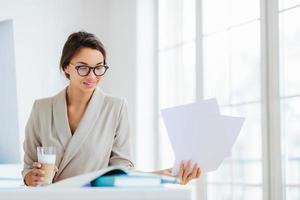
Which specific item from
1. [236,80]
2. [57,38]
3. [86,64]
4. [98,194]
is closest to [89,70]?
[86,64]

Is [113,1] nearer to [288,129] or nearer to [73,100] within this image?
[288,129]

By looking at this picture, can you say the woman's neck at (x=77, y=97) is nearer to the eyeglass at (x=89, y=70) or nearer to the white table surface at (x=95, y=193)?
the eyeglass at (x=89, y=70)

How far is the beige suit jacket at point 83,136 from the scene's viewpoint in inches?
80.7

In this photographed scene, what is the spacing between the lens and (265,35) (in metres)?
3.38

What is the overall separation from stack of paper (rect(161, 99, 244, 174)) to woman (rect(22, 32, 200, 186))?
0.47 metres

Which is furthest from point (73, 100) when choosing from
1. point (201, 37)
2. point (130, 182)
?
point (201, 37)

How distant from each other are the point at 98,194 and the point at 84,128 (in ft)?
4.33

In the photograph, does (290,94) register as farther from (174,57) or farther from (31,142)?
(31,142)

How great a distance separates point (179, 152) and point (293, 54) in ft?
5.86

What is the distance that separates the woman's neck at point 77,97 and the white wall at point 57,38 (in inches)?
91.5

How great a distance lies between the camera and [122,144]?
82.3 inches

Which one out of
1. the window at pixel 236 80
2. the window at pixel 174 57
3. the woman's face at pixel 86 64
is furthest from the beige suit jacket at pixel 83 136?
the window at pixel 174 57

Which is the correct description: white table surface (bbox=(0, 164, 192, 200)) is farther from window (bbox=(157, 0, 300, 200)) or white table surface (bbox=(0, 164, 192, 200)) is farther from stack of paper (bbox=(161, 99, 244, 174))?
window (bbox=(157, 0, 300, 200))

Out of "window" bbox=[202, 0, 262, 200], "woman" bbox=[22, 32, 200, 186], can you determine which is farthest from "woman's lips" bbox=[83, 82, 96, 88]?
"window" bbox=[202, 0, 262, 200]
